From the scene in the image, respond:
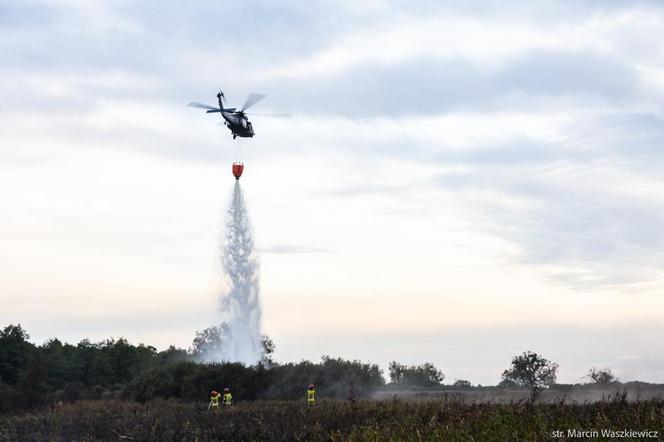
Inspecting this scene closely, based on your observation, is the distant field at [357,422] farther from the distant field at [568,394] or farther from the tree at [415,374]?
the tree at [415,374]

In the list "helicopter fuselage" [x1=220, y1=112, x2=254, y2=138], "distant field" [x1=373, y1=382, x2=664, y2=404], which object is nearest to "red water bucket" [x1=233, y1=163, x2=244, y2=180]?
"helicopter fuselage" [x1=220, y1=112, x2=254, y2=138]

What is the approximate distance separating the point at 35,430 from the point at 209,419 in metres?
9.71

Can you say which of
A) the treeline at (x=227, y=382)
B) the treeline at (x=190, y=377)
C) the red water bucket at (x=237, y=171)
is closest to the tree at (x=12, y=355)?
the treeline at (x=190, y=377)

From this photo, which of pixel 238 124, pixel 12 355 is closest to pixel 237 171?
pixel 238 124

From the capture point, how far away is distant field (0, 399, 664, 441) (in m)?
22.9

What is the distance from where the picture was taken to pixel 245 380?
2643 inches

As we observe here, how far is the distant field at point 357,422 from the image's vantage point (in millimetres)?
22891

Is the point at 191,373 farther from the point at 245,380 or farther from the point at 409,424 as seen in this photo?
the point at 409,424

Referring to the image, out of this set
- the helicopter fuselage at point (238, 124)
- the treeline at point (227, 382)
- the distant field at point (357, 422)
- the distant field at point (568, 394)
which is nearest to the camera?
the distant field at point (357, 422)

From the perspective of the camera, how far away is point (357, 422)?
32.7 metres

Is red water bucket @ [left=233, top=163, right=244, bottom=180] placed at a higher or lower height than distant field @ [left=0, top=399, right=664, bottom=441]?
higher

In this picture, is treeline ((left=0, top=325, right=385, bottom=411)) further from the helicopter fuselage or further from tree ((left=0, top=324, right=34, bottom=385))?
the helicopter fuselage

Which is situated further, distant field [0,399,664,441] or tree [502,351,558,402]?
tree [502,351,558,402]

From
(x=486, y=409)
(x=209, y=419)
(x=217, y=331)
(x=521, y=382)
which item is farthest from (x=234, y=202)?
(x=486, y=409)
